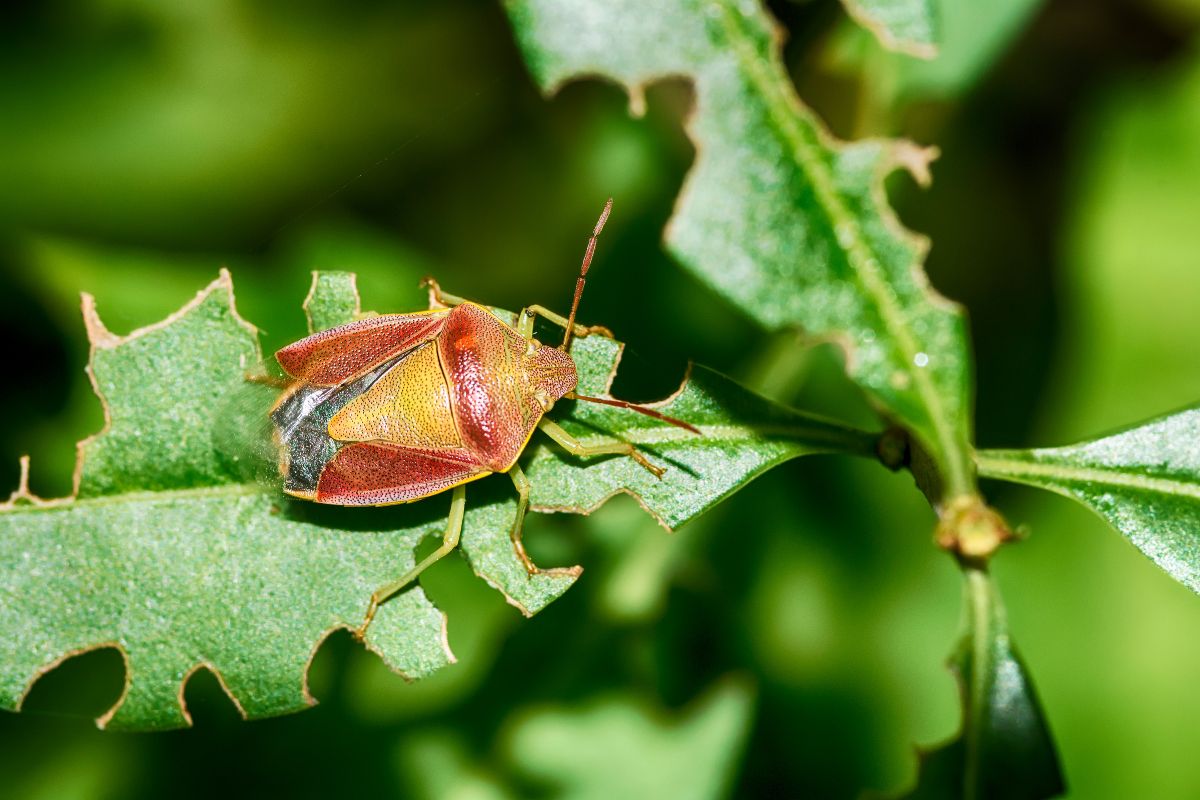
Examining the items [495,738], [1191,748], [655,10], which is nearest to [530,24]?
[655,10]

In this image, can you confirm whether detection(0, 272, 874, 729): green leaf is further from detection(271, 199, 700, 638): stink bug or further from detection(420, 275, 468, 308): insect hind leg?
detection(420, 275, 468, 308): insect hind leg

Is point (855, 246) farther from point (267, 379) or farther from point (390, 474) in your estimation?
point (267, 379)

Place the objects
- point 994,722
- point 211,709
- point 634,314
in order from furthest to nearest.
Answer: point 634,314 < point 211,709 < point 994,722

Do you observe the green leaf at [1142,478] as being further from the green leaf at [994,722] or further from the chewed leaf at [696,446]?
the chewed leaf at [696,446]

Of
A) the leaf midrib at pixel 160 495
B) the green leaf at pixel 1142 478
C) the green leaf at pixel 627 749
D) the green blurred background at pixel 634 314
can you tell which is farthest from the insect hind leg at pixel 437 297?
the green leaf at pixel 1142 478

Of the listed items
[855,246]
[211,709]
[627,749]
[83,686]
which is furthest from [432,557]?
[83,686]

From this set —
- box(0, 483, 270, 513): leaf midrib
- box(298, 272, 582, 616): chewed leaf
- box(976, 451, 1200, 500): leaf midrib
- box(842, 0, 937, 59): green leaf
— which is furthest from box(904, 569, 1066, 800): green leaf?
box(0, 483, 270, 513): leaf midrib

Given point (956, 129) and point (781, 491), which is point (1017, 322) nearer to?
point (956, 129)
